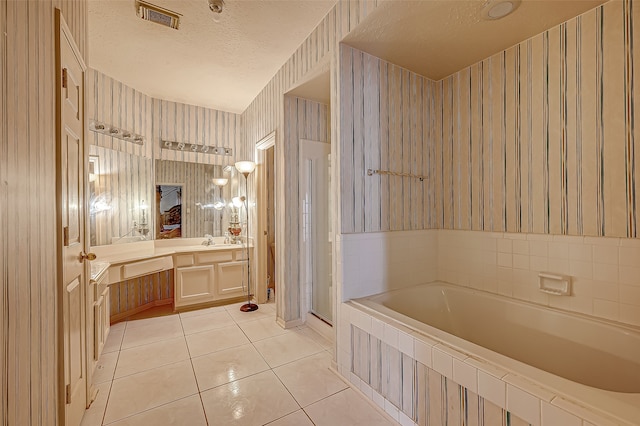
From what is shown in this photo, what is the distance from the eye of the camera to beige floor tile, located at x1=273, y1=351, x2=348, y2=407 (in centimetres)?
185

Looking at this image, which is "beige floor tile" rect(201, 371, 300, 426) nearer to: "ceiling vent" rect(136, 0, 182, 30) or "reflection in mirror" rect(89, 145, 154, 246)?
"reflection in mirror" rect(89, 145, 154, 246)

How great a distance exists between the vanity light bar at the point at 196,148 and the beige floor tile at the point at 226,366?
110 inches

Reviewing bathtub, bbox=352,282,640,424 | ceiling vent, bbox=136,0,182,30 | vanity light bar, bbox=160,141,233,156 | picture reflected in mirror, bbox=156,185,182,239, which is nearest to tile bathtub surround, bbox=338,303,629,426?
bathtub, bbox=352,282,640,424

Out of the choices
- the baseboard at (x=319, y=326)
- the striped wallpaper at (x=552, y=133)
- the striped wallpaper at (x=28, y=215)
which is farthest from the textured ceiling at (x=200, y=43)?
the baseboard at (x=319, y=326)

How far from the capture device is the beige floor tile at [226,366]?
2033 mm

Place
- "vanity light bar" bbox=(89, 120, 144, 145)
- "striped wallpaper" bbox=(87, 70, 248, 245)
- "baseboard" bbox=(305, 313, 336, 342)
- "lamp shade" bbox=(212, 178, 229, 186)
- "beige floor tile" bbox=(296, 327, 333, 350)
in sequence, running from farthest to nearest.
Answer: "lamp shade" bbox=(212, 178, 229, 186), "striped wallpaper" bbox=(87, 70, 248, 245), "vanity light bar" bbox=(89, 120, 144, 145), "baseboard" bbox=(305, 313, 336, 342), "beige floor tile" bbox=(296, 327, 333, 350)

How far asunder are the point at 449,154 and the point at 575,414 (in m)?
2.15

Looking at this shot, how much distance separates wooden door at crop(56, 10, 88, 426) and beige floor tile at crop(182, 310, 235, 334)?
4.11ft

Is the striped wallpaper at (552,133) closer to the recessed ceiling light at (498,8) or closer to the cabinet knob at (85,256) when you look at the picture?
the recessed ceiling light at (498,8)

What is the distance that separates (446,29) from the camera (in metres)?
1.97

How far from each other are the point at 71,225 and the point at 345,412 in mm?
1924

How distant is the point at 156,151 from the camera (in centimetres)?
373

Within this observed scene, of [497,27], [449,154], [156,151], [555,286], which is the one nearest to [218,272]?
[156,151]

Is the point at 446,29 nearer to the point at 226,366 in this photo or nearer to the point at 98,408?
the point at 226,366
